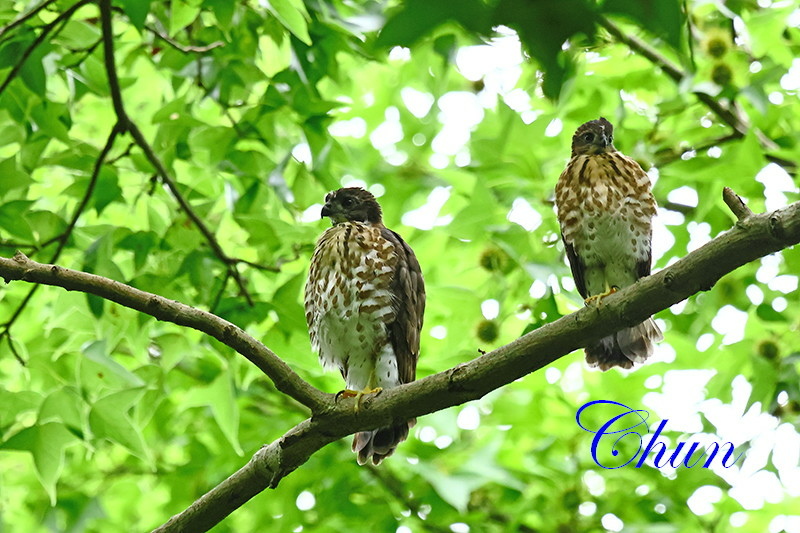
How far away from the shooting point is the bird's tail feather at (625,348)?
427 cm

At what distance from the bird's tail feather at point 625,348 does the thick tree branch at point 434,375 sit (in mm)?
1283

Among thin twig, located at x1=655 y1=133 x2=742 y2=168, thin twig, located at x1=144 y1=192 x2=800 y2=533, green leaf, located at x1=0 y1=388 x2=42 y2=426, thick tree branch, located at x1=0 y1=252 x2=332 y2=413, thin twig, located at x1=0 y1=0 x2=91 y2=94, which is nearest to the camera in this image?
thin twig, located at x1=144 y1=192 x2=800 y2=533

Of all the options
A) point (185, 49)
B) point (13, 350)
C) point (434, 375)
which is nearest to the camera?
point (434, 375)

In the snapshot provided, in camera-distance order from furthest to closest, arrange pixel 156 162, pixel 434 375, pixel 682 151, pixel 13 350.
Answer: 1. pixel 682 151
2. pixel 156 162
3. pixel 13 350
4. pixel 434 375

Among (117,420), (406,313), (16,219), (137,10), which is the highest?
(137,10)

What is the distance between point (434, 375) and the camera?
3.22 m

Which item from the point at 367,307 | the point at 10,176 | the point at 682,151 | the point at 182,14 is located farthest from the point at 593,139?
the point at 10,176

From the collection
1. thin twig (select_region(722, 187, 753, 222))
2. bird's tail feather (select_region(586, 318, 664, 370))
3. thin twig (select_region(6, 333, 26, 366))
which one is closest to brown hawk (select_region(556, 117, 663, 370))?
bird's tail feather (select_region(586, 318, 664, 370))

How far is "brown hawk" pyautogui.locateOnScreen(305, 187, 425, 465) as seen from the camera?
475cm

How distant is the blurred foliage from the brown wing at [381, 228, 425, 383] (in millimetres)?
225

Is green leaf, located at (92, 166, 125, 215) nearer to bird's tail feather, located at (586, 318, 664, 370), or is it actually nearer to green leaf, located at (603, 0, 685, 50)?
bird's tail feather, located at (586, 318, 664, 370)

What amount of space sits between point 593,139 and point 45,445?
9.93 ft

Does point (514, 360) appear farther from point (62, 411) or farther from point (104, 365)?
point (62, 411)

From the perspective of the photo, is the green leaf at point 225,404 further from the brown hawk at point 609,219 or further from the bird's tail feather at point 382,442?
the brown hawk at point 609,219
